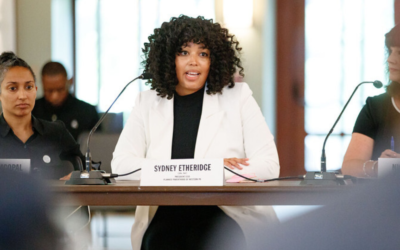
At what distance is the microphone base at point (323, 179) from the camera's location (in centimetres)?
131

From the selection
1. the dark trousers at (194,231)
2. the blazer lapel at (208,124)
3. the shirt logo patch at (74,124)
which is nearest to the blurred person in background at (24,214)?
the dark trousers at (194,231)

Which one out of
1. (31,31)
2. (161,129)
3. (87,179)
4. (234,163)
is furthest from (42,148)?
(31,31)

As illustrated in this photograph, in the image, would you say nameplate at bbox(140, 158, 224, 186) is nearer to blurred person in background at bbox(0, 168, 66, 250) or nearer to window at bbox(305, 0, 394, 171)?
blurred person in background at bbox(0, 168, 66, 250)

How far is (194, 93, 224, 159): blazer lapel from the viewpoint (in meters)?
1.91

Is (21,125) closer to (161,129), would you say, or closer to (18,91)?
(18,91)

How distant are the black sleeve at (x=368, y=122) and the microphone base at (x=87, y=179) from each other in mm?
1137

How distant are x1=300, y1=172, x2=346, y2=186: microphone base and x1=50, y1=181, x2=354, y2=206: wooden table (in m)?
0.07

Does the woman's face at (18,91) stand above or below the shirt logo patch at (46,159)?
above

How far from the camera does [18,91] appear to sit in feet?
7.23

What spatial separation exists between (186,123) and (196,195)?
76cm

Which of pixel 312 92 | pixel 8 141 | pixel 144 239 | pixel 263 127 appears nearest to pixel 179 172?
pixel 144 239

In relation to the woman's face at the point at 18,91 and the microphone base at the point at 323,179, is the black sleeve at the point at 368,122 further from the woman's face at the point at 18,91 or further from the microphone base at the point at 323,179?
the woman's face at the point at 18,91

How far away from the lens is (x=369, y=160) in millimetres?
1914

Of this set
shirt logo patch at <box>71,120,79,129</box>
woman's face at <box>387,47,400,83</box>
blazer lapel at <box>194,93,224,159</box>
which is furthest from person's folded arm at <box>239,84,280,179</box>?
shirt logo patch at <box>71,120,79,129</box>
